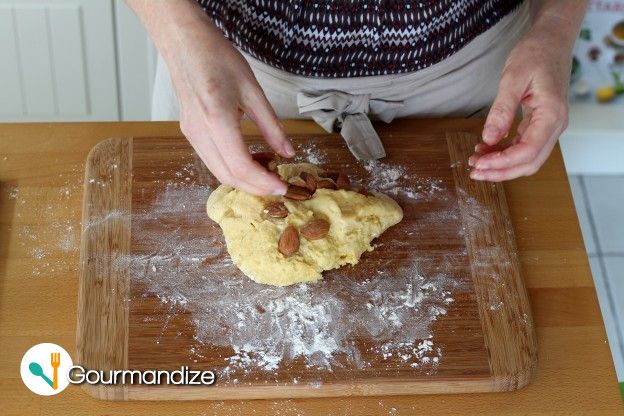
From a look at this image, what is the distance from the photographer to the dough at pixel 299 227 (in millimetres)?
1208

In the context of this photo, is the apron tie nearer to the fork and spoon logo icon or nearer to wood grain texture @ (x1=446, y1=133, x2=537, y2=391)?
wood grain texture @ (x1=446, y1=133, x2=537, y2=391)

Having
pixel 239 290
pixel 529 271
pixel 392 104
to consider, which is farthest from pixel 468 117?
pixel 239 290

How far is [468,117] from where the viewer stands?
1.55 m

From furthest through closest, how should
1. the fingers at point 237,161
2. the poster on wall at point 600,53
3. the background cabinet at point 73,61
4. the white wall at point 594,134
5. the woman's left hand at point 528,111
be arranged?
the poster on wall at point 600,53
the white wall at point 594,134
the background cabinet at point 73,61
the woman's left hand at point 528,111
the fingers at point 237,161

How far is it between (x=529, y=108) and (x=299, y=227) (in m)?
0.41

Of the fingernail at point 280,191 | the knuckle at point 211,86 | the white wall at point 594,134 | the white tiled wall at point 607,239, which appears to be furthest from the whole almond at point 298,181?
the white tiled wall at point 607,239

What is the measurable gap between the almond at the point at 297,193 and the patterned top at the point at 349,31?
24 cm

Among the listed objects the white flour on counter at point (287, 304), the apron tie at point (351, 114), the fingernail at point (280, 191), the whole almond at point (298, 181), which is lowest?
the white flour on counter at point (287, 304)

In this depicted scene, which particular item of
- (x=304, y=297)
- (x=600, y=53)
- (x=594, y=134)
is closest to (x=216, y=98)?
(x=304, y=297)

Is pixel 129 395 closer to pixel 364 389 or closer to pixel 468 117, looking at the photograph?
pixel 364 389

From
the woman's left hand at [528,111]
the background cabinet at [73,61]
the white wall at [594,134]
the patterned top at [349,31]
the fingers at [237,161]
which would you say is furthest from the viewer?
the white wall at [594,134]

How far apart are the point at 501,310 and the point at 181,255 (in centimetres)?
51

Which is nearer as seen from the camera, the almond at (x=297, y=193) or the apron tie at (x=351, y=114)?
the almond at (x=297, y=193)

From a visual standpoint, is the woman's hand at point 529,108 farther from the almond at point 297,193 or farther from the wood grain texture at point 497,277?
the almond at point 297,193
